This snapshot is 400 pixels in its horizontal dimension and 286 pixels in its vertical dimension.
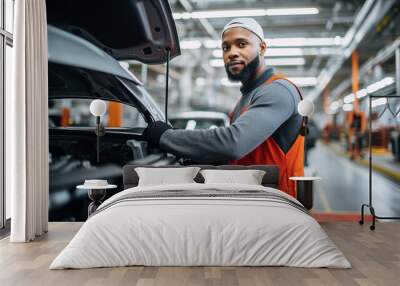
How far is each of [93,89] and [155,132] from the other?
0.80 meters

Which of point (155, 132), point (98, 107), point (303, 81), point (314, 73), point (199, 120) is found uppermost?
point (314, 73)

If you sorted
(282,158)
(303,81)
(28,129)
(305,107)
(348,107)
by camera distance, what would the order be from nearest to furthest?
1. (28,129)
2. (305,107)
3. (282,158)
4. (303,81)
5. (348,107)

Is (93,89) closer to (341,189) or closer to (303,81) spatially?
(303,81)

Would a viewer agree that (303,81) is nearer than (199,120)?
No

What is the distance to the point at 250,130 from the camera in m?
5.02

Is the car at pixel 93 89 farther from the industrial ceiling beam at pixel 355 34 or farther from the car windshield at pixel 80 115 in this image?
the industrial ceiling beam at pixel 355 34

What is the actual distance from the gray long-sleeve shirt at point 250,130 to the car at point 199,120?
60mm

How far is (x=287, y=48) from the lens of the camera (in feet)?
17.9

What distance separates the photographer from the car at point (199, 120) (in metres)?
5.14

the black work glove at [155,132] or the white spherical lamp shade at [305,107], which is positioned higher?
the white spherical lamp shade at [305,107]

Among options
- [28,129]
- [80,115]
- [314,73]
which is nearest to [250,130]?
[314,73]

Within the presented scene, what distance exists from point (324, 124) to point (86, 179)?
9.33 ft

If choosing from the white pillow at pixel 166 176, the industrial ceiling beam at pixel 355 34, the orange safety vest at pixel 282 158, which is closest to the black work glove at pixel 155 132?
the white pillow at pixel 166 176

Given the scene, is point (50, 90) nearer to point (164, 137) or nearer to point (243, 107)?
point (164, 137)
